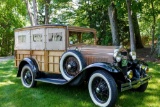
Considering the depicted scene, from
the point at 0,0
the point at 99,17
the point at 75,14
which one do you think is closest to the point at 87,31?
the point at 99,17

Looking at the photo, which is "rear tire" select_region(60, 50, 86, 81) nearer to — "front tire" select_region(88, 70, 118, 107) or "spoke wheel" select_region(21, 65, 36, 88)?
"front tire" select_region(88, 70, 118, 107)

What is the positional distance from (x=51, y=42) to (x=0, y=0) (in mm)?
18643

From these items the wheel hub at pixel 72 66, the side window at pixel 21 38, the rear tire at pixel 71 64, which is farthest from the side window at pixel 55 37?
the side window at pixel 21 38

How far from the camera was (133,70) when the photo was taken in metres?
4.87

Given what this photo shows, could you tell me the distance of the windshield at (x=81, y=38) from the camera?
18.4 feet

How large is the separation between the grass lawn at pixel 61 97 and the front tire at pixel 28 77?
0.51ft

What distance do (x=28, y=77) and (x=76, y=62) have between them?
1910 millimetres

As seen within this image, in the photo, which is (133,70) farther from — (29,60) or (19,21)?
(19,21)

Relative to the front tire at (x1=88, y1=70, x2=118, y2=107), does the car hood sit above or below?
above

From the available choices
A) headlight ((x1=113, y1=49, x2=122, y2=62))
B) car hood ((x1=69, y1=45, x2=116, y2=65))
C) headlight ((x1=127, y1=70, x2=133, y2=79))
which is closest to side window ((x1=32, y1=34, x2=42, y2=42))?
car hood ((x1=69, y1=45, x2=116, y2=65))

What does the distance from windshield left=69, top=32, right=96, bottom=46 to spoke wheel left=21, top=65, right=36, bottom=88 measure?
145cm

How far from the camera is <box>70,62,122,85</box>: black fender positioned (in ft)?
13.5

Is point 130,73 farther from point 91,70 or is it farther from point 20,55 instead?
point 20,55

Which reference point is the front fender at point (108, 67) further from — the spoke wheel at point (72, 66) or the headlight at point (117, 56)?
the spoke wheel at point (72, 66)
